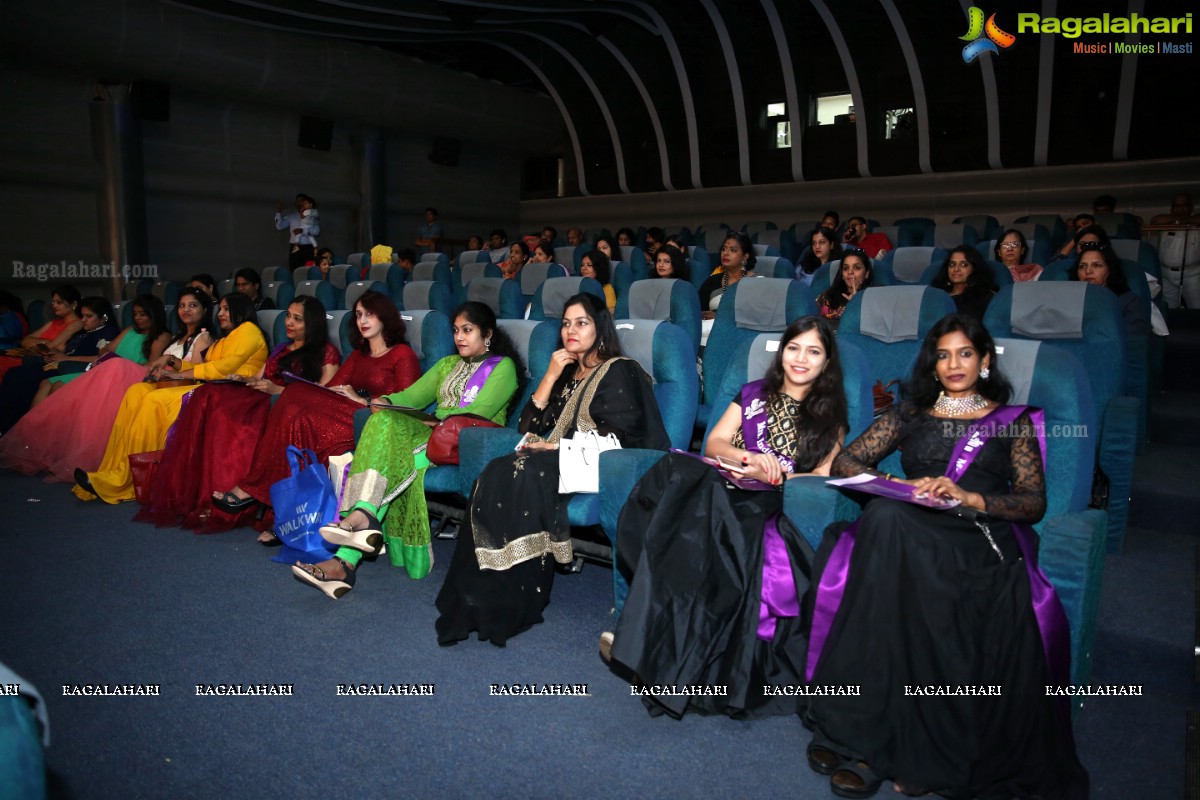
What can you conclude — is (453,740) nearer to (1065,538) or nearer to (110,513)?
(1065,538)

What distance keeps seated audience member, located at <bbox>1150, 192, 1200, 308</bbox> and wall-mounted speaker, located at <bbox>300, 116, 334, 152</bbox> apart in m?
9.02

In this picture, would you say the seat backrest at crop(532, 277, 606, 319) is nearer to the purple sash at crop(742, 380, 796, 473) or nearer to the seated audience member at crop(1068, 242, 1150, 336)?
the purple sash at crop(742, 380, 796, 473)

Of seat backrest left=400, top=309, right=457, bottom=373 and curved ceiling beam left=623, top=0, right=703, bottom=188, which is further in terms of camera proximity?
curved ceiling beam left=623, top=0, right=703, bottom=188

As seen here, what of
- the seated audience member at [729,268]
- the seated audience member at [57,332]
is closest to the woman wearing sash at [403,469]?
the seated audience member at [729,268]

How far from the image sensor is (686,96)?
1100cm

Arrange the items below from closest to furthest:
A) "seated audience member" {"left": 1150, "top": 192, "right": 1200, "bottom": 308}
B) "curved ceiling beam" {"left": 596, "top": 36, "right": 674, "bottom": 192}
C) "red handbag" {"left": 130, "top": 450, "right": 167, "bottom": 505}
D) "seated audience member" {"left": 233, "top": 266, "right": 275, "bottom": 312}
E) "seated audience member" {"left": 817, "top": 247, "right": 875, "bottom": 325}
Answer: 1. "red handbag" {"left": 130, "top": 450, "right": 167, "bottom": 505}
2. "seated audience member" {"left": 817, "top": 247, "right": 875, "bottom": 325}
3. "seated audience member" {"left": 1150, "top": 192, "right": 1200, "bottom": 308}
4. "seated audience member" {"left": 233, "top": 266, "right": 275, "bottom": 312}
5. "curved ceiling beam" {"left": 596, "top": 36, "right": 674, "bottom": 192}

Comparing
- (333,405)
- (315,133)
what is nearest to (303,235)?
(315,133)

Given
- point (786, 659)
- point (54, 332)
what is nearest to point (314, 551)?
point (786, 659)

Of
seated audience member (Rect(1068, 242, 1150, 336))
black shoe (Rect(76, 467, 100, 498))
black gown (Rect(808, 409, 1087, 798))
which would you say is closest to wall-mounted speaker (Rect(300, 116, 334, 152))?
black shoe (Rect(76, 467, 100, 498))

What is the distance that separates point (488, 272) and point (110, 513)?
3.46 meters

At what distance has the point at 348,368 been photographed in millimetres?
3729

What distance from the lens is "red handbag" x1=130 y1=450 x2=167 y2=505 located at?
371 centimetres

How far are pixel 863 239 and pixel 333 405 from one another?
516 cm

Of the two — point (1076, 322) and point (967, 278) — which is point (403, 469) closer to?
point (1076, 322)
